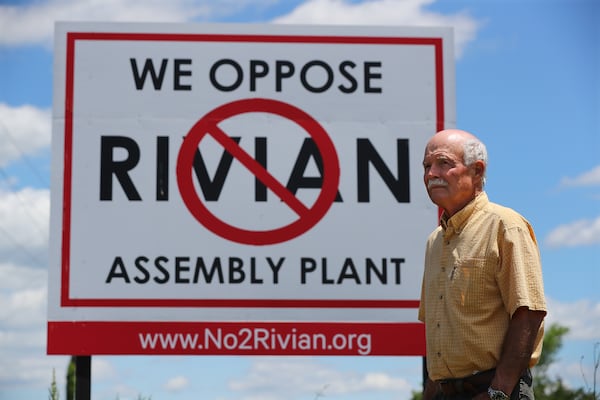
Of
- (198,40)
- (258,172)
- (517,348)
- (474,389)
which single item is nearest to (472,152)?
(517,348)

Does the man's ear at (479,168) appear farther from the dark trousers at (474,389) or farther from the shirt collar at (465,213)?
the dark trousers at (474,389)

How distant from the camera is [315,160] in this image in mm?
5715

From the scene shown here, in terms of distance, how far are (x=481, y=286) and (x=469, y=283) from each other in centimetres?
4

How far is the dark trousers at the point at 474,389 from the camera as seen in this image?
292 centimetres

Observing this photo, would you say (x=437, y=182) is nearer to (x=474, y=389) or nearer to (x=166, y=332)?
(x=474, y=389)

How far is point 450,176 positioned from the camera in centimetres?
→ 311

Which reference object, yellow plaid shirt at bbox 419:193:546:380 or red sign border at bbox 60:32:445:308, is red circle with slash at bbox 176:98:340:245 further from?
yellow plaid shirt at bbox 419:193:546:380

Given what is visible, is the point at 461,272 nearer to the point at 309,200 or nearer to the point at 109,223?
the point at 309,200

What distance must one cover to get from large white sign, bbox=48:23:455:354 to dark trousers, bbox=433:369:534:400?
2488 millimetres

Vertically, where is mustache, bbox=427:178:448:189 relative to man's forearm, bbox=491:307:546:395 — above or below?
above

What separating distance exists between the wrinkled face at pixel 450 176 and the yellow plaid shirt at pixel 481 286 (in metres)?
0.04

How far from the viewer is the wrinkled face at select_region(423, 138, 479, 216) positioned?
311 centimetres

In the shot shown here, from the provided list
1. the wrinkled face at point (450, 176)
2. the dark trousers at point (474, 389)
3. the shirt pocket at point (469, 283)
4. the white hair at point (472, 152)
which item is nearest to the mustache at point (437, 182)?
the wrinkled face at point (450, 176)

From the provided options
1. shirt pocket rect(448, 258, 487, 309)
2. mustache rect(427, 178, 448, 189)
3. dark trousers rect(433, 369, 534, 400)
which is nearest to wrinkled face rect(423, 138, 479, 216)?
mustache rect(427, 178, 448, 189)
